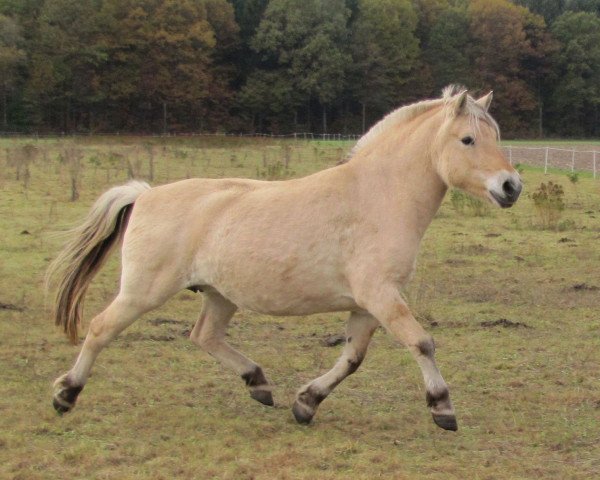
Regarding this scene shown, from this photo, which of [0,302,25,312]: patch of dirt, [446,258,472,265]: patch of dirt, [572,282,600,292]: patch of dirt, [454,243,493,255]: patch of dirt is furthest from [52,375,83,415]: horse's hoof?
[454,243,493,255]: patch of dirt

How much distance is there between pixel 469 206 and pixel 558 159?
24068 millimetres

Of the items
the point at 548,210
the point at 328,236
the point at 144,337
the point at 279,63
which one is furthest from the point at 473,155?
the point at 279,63

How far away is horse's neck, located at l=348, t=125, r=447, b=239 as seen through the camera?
5598 mm

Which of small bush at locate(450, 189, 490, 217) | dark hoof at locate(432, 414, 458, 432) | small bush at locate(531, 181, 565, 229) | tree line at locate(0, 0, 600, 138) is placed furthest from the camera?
tree line at locate(0, 0, 600, 138)

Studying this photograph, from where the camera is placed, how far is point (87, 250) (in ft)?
21.1

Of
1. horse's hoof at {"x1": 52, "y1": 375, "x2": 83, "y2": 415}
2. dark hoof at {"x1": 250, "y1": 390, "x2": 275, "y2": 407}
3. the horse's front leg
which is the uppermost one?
the horse's front leg

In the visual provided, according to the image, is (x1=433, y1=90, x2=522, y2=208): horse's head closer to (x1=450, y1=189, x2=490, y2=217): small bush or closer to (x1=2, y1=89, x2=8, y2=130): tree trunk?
(x1=450, y1=189, x2=490, y2=217): small bush

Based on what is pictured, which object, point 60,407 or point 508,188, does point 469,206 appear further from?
point 60,407

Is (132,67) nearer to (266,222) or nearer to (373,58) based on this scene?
(373,58)

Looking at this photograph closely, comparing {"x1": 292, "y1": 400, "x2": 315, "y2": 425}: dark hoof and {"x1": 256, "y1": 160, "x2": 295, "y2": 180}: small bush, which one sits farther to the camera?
{"x1": 256, "y1": 160, "x2": 295, "y2": 180}: small bush

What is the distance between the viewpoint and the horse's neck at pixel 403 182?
5.60 metres

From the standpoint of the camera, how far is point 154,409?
19.3 feet

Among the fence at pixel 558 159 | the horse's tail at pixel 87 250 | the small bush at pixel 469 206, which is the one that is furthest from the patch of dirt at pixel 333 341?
the fence at pixel 558 159

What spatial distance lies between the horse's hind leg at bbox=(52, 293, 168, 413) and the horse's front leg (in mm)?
1518
